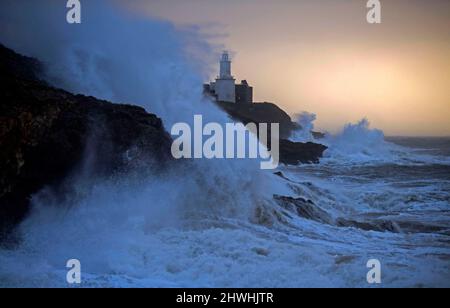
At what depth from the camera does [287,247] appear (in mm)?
5547

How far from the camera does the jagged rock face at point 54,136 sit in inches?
230

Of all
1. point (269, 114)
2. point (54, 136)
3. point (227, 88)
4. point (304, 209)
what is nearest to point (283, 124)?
point (269, 114)

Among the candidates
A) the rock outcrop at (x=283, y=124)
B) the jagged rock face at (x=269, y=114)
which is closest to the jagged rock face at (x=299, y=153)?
the rock outcrop at (x=283, y=124)

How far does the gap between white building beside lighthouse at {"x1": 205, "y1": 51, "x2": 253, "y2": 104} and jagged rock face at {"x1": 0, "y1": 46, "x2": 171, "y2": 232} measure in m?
17.6

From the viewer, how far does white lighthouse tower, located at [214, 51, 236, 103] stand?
83.4 ft

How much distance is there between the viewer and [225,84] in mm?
26078

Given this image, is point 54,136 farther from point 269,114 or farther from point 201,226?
point 269,114

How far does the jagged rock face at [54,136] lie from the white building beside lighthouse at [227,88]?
17.6 meters

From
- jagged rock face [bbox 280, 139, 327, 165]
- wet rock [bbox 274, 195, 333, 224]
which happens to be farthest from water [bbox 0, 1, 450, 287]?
jagged rock face [bbox 280, 139, 327, 165]

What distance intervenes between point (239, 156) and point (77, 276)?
395cm

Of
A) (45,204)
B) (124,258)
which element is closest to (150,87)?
(45,204)

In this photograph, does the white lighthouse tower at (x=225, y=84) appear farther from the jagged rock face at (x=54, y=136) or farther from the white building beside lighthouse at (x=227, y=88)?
the jagged rock face at (x=54, y=136)

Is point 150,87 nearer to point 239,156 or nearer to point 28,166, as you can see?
point 239,156
